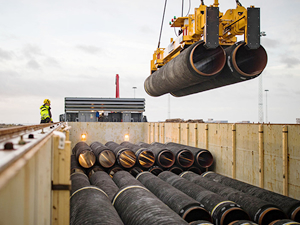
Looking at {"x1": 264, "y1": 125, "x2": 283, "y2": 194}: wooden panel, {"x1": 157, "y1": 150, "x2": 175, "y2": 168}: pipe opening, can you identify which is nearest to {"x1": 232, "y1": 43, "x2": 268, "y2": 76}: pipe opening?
{"x1": 264, "y1": 125, "x2": 283, "y2": 194}: wooden panel

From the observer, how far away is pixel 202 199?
18.9 ft

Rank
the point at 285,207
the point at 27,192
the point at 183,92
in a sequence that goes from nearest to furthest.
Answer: the point at 27,192 < the point at 285,207 < the point at 183,92

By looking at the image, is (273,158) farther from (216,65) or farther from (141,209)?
(141,209)

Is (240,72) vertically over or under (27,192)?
over

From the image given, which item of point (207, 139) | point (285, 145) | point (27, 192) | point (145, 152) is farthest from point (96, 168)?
point (27, 192)

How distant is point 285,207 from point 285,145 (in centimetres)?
146

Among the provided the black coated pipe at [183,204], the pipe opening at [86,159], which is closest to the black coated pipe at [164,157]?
the pipe opening at [86,159]

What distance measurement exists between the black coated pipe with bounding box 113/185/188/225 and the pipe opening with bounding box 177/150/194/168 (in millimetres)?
4535

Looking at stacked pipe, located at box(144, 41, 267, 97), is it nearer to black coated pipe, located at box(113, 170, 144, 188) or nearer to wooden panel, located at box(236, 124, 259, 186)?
wooden panel, located at box(236, 124, 259, 186)

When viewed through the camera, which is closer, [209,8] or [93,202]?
[93,202]

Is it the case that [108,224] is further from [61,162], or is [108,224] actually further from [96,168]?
[96,168]

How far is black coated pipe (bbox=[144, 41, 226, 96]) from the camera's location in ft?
20.5

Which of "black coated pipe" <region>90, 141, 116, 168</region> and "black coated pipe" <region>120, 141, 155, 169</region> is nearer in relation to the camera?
"black coated pipe" <region>120, 141, 155, 169</region>

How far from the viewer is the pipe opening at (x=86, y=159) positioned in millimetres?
9809
